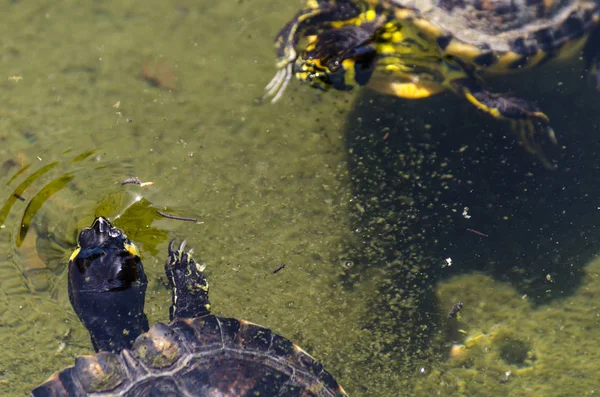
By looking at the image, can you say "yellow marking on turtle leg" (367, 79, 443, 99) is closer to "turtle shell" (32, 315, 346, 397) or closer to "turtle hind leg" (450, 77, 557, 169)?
"turtle hind leg" (450, 77, 557, 169)

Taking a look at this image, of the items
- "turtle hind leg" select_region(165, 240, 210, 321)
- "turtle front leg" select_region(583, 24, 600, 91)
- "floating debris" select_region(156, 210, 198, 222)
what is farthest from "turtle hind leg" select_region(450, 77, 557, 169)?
"turtle hind leg" select_region(165, 240, 210, 321)

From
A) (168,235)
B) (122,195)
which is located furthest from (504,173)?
(122,195)

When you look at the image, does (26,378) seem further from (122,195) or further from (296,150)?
(296,150)

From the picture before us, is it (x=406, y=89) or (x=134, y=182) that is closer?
(x=134, y=182)

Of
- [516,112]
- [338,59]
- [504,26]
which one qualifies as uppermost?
[504,26]

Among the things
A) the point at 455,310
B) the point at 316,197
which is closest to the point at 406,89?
the point at 316,197

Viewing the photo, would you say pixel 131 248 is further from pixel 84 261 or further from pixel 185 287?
pixel 185 287

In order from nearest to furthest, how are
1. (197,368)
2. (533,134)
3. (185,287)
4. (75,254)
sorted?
1. (197,368)
2. (75,254)
3. (185,287)
4. (533,134)

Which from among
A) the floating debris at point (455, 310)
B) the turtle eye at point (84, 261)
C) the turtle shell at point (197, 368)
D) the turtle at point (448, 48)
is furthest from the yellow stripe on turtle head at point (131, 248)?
the floating debris at point (455, 310)
